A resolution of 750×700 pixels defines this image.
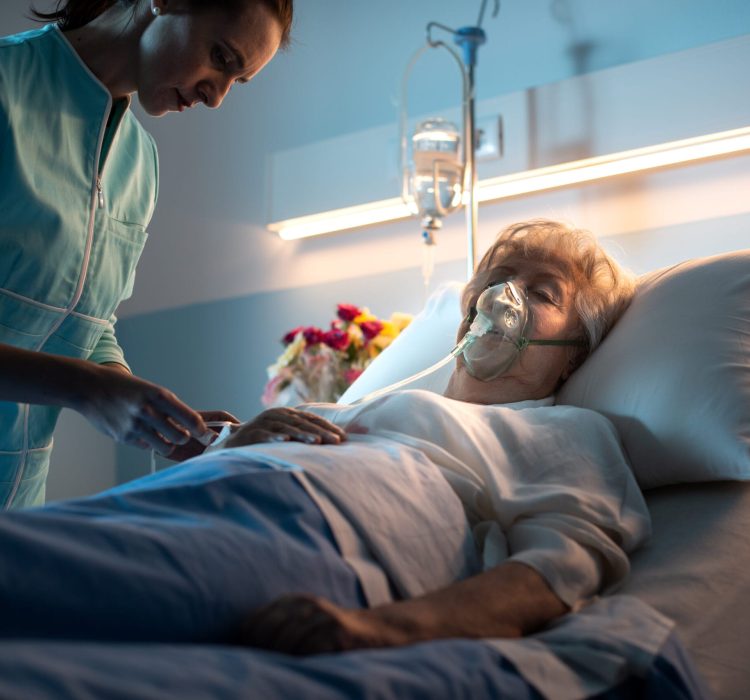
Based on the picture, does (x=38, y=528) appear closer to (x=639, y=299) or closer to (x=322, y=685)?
(x=322, y=685)

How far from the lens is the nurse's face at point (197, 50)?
1.57 metres

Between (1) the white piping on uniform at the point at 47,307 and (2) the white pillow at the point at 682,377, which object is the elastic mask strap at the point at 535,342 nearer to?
(2) the white pillow at the point at 682,377

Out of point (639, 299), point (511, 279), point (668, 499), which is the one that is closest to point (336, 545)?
point (668, 499)

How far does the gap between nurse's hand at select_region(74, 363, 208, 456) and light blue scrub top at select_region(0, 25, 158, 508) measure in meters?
0.42

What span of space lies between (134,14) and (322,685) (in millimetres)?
1287

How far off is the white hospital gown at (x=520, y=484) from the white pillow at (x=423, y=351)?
0.56 metres

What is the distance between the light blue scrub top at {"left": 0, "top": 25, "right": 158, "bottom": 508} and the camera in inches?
62.9

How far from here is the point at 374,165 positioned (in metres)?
3.12

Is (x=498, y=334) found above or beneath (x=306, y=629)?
above

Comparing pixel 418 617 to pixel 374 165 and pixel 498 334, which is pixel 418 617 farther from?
pixel 374 165

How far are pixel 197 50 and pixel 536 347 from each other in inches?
30.9

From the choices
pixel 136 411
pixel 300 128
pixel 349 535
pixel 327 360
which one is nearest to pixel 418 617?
pixel 349 535

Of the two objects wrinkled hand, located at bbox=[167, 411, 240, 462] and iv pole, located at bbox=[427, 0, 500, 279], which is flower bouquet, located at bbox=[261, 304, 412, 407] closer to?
iv pole, located at bbox=[427, 0, 500, 279]

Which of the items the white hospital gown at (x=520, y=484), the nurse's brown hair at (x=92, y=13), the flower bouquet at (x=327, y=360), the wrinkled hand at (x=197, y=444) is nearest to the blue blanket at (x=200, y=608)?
the white hospital gown at (x=520, y=484)
